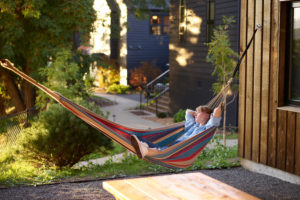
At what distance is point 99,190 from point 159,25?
17.3 metres

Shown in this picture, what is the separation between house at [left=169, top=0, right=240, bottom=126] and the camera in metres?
11.6

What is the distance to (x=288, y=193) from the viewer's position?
5.25m

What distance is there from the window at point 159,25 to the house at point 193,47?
741 centimetres

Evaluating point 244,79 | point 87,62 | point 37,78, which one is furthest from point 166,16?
point 244,79

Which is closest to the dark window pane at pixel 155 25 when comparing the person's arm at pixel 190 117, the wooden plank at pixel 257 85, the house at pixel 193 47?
the house at pixel 193 47

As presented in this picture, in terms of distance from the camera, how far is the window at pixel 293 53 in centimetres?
544

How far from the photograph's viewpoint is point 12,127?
8.76 meters

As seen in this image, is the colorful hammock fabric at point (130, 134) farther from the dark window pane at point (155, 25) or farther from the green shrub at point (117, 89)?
the dark window pane at point (155, 25)

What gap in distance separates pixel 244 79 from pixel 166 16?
52.5 feet

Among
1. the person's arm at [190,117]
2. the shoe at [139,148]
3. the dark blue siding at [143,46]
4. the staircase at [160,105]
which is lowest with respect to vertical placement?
the staircase at [160,105]

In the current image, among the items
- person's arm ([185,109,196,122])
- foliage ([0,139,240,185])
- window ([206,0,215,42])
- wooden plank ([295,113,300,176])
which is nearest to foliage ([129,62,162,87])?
window ([206,0,215,42])

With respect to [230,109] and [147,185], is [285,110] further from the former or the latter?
[230,109]

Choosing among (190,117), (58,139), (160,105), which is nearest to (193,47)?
(160,105)

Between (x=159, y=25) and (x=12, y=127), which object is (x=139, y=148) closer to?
(x=12, y=127)
